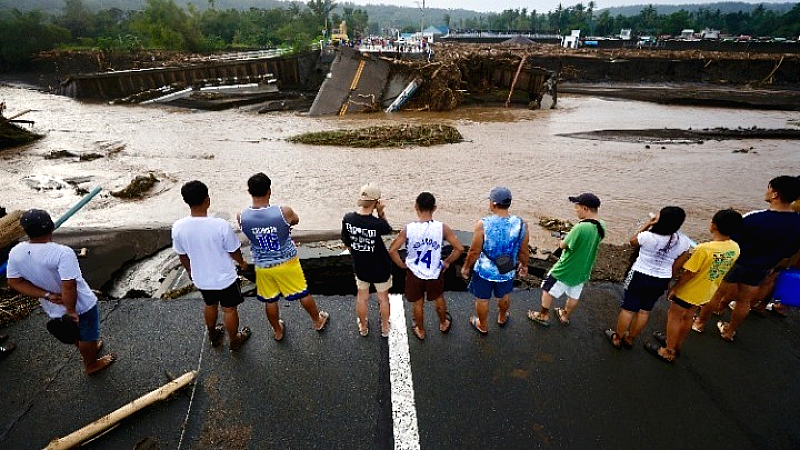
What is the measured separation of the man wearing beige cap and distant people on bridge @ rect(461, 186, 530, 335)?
0.75 metres

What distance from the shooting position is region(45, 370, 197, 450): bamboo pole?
2598 millimetres

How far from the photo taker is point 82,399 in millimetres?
3059

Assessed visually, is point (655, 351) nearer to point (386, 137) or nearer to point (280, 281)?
point (280, 281)

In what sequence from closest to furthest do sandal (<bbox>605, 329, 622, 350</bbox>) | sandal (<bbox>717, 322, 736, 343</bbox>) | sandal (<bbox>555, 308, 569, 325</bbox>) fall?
sandal (<bbox>605, 329, 622, 350</bbox>) → sandal (<bbox>717, 322, 736, 343</bbox>) → sandal (<bbox>555, 308, 569, 325</bbox>)

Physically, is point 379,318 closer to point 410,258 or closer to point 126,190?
point 410,258

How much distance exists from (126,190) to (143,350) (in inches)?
273

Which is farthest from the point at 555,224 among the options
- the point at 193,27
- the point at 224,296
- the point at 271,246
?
the point at 193,27

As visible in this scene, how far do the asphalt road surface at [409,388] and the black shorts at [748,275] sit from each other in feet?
2.13

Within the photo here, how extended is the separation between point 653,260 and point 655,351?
1.01 meters

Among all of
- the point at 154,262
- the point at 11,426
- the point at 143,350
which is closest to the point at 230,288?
the point at 143,350

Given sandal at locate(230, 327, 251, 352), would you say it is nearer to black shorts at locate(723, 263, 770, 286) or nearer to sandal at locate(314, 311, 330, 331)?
sandal at locate(314, 311, 330, 331)

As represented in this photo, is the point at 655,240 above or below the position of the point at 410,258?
above

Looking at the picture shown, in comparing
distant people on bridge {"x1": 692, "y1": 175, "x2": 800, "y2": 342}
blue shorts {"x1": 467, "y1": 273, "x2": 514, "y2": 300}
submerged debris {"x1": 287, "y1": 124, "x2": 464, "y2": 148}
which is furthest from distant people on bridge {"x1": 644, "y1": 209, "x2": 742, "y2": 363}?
submerged debris {"x1": 287, "y1": 124, "x2": 464, "y2": 148}

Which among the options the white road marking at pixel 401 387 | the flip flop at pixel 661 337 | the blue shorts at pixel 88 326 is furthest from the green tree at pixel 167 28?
the flip flop at pixel 661 337
